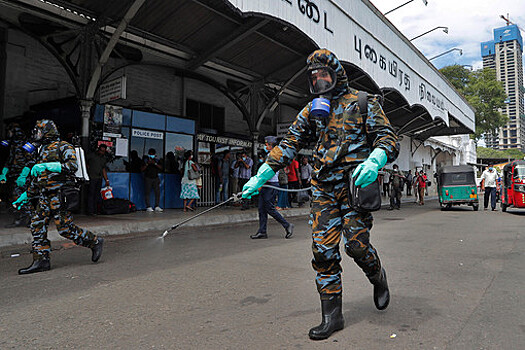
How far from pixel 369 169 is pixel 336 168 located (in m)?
0.31

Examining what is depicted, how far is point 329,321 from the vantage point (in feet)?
8.13

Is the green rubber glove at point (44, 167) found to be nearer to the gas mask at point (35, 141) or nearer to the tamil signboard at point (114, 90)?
the gas mask at point (35, 141)

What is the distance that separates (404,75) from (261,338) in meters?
16.2

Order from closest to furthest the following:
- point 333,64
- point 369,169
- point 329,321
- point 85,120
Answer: point 369,169 → point 329,321 → point 333,64 → point 85,120

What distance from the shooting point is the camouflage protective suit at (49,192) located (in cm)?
Answer: 446

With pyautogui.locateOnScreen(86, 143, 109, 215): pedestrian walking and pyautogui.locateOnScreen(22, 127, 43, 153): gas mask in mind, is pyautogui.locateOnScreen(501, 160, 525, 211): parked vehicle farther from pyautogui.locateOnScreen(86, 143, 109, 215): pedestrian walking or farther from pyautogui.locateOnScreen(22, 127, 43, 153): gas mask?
pyautogui.locateOnScreen(22, 127, 43, 153): gas mask

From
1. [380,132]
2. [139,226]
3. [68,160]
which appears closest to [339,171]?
[380,132]

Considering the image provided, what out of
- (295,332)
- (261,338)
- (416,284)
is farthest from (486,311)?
(261,338)

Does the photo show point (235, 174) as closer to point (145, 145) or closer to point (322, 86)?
point (145, 145)

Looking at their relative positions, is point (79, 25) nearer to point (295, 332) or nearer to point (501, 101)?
point (295, 332)

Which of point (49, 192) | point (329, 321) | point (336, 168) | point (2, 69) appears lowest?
point (329, 321)

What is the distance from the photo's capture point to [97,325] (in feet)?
8.99

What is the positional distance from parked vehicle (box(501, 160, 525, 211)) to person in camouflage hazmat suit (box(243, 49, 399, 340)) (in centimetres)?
1173

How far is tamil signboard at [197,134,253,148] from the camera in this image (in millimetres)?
13363
